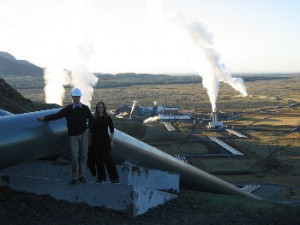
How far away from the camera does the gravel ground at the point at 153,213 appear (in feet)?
29.8

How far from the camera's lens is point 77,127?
9.82 m

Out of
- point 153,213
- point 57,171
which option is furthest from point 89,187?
point 153,213

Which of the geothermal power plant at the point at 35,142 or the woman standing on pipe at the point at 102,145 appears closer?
the geothermal power plant at the point at 35,142

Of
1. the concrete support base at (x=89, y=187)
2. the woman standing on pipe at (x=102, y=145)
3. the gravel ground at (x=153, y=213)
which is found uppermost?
the woman standing on pipe at (x=102, y=145)

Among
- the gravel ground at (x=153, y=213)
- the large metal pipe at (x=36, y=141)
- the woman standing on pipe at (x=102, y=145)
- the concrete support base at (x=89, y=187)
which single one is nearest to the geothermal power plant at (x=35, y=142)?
the large metal pipe at (x=36, y=141)

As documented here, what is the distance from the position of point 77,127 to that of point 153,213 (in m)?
2.38

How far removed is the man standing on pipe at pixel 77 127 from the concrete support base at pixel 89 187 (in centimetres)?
32

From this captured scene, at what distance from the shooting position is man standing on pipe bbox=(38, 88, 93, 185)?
31.9 ft

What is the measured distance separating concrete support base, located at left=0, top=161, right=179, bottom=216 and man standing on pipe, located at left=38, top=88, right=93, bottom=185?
0.32 metres

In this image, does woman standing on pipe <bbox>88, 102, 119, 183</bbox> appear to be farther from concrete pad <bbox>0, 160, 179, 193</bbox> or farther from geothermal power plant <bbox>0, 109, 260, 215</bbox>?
geothermal power plant <bbox>0, 109, 260, 215</bbox>

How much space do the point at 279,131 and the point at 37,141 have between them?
55.7 meters

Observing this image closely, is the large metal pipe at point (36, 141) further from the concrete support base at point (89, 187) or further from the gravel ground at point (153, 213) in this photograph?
the gravel ground at point (153, 213)

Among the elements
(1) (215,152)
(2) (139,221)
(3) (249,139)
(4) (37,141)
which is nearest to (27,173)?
(4) (37,141)

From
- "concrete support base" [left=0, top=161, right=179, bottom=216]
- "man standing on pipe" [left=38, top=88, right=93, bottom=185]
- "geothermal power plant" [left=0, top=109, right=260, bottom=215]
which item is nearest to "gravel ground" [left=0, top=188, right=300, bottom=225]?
"concrete support base" [left=0, top=161, right=179, bottom=216]
